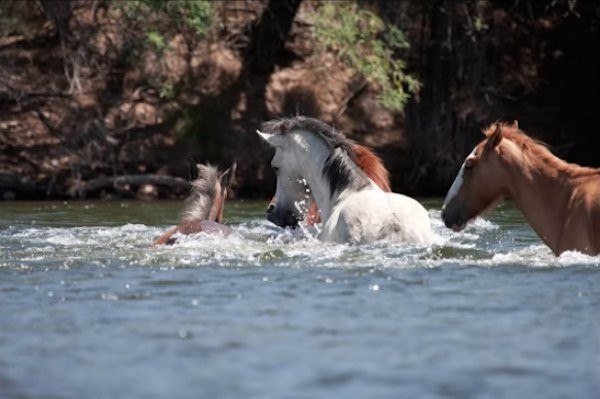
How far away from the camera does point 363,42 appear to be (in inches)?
721

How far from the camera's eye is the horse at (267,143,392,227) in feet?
32.7

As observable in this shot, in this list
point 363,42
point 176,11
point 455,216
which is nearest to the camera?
point 455,216

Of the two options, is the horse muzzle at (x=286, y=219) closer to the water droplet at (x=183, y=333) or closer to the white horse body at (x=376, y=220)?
the white horse body at (x=376, y=220)

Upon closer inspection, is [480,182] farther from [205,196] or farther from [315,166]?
[205,196]

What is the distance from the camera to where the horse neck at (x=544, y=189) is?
858cm

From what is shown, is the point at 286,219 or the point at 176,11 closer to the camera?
the point at 286,219

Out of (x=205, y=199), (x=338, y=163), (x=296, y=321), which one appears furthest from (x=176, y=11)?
(x=296, y=321)

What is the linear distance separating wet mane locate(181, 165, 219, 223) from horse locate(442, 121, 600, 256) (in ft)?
6.72

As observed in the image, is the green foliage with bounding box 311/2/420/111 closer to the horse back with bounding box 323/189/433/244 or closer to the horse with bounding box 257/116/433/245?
the horse with bounding box 257/116/433/245

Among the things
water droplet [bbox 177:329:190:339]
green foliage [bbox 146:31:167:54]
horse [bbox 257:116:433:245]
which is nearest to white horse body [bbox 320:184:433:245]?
horse [bbox 257:116:433:245]

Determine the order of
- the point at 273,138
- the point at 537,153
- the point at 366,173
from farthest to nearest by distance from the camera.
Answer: the point at 273,138 < the point at 366,173 < the point at 537,153

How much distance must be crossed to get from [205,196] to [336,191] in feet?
4.18

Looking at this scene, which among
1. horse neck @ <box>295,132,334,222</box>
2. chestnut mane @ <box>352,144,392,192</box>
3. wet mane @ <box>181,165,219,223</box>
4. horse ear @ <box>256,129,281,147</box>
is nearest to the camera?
horse neck @ <box>295,132,334,222</box>

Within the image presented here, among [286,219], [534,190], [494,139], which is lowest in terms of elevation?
[286,219]
